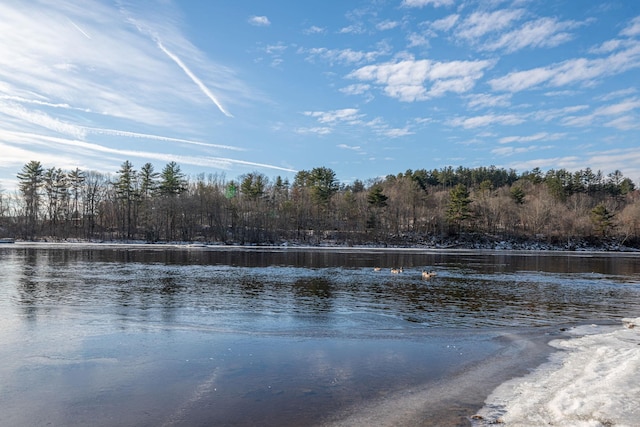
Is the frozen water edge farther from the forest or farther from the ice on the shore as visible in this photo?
the forest

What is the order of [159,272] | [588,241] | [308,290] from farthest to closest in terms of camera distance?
1. [588,241]
2. [159,272]
3. [308,290]

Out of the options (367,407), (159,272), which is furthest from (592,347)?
(159,272)

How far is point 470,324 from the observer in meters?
15.5

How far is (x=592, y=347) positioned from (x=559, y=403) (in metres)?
5.52

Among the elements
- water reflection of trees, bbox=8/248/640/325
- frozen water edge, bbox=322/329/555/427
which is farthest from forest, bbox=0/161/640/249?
frozen water edge, bbox=322/329/555/427

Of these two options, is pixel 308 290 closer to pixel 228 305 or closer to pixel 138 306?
pixel 228 305

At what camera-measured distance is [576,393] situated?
797 centimetres

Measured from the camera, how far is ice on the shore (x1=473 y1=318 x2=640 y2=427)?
6.86 meters

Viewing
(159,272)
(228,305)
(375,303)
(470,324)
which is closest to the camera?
(470,324)

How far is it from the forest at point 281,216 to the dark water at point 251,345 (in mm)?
61542

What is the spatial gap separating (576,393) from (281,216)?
279 ft

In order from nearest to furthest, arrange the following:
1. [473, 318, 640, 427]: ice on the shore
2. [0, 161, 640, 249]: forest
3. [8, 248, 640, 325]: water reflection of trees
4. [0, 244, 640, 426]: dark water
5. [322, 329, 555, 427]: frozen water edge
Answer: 1. [473, 318, 640, 427]: ice on the shore
2. [322, 329, 555, 427]: frozen water edge
3. [0, 244, 640, 426]: dark water
4. [8, 248, 640, 325]: water reflection of trees
5. [0, 161, 640, 249]: forest

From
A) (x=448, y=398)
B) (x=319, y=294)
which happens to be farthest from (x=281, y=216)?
(x=448, y=398)

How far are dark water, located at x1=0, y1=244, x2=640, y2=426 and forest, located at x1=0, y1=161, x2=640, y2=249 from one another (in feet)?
202
